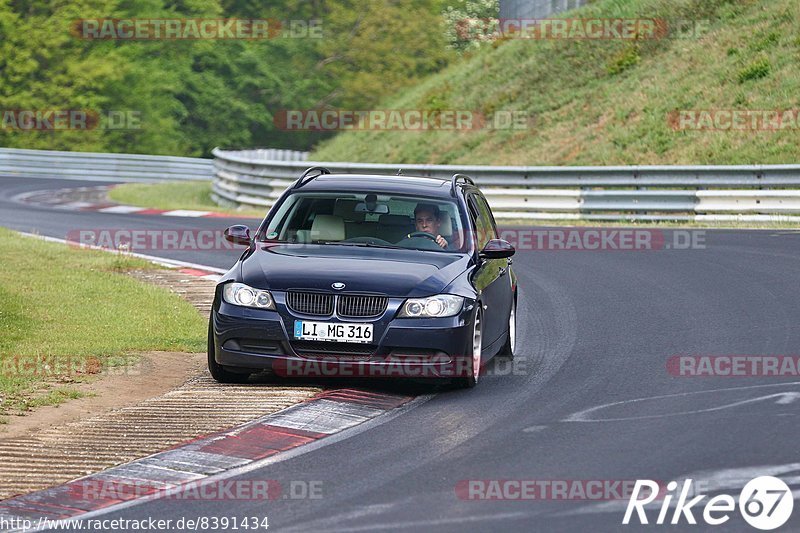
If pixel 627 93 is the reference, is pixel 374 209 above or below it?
below

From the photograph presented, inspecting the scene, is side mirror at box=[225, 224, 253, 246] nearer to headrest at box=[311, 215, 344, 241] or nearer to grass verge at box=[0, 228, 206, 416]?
headrest at box=[311, 215, 344, 241]

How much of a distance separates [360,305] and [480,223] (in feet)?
8.12

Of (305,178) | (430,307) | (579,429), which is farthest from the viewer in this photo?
(305,178)

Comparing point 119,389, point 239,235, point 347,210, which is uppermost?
point 347,210

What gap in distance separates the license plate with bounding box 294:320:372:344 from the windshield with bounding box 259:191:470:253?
1288 mm

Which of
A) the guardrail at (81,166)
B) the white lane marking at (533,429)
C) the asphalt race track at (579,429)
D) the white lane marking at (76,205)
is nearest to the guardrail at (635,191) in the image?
the white lane marking at (76,205)

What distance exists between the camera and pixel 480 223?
12.4m

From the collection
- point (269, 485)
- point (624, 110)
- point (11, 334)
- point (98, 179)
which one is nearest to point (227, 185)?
point (624, 110)

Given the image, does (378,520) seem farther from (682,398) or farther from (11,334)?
(11,334)

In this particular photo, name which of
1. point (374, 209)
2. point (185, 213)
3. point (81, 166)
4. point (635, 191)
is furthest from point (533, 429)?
point (81, 166)

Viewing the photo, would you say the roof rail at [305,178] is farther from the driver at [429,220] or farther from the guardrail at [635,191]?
the guardrail at [635,191]

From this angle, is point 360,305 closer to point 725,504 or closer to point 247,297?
point 247,297

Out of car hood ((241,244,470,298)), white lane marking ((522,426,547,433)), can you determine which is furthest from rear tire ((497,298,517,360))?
white lane marking ((522,426,547,433))

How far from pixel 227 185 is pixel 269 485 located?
28594 mm
